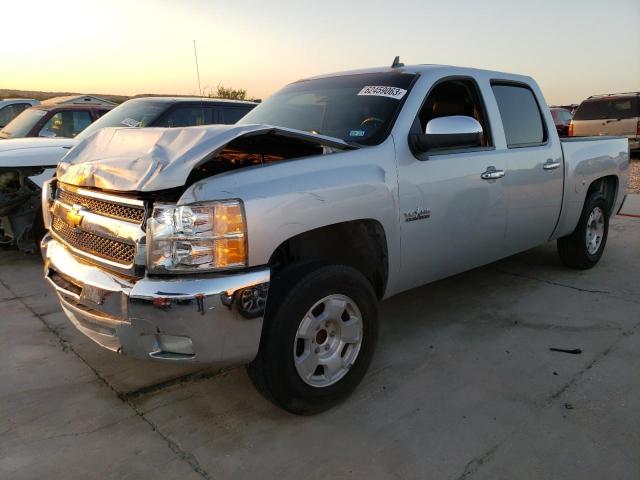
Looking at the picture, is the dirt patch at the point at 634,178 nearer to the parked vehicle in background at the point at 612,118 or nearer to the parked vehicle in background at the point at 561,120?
the parked vehicle in background at the point at 612,118

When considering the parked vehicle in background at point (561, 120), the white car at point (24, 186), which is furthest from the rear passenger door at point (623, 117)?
the white car at point (24, 186)

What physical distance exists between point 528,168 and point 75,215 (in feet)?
10.7

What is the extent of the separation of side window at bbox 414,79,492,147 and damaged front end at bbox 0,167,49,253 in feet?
13.5

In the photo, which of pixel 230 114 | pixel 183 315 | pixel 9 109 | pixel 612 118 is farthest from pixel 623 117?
pixel 9 109

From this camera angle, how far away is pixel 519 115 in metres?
4.41

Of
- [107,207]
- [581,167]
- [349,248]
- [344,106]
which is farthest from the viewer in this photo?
[581,167]

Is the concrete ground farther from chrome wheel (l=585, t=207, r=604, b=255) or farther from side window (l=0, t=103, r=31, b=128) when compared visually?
side window (l=0, t=103, r=31, b=128)

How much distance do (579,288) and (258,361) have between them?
11.7ft

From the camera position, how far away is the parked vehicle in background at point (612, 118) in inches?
580

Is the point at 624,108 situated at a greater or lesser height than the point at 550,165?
lesser

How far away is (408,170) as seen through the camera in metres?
3.23

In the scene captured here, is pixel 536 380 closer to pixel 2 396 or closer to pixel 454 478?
pixel 454 478

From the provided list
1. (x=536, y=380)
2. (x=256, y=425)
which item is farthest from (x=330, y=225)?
(x=536, y=380)

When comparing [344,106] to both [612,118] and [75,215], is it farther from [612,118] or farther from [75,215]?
[612,118]
